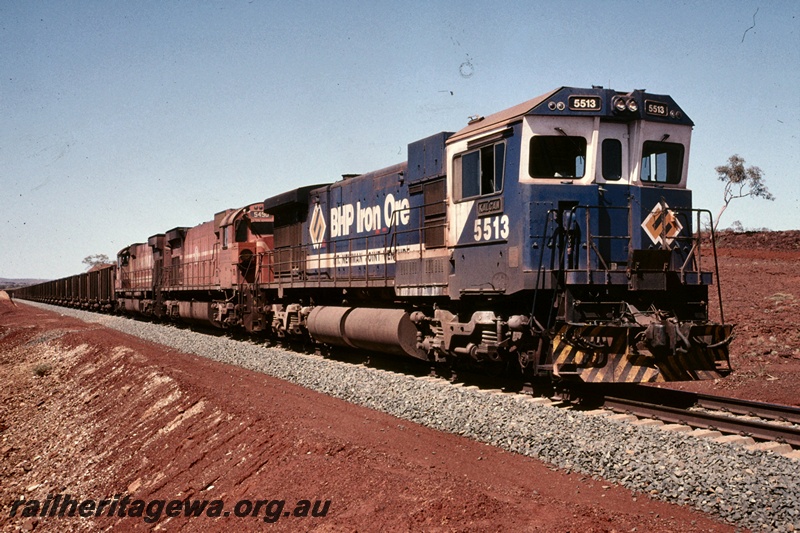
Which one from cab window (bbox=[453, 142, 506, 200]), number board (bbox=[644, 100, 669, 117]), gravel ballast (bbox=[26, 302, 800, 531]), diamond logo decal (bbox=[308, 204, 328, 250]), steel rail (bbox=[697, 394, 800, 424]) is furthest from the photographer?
diamond logo decal (bbox=[308, 204, 328, 250])

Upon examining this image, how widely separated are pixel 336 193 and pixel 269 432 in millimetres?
9185

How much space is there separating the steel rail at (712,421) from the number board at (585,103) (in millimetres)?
4128

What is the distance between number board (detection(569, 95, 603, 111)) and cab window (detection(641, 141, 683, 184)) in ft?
3.35

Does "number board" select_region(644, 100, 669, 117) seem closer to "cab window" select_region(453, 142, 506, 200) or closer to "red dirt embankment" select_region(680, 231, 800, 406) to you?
"cab window" select_region(453, 142, 506, 200)

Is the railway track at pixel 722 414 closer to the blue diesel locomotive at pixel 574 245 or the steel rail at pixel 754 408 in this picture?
the steel rail at pixel 754 408

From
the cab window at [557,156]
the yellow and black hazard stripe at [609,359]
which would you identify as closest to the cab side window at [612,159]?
the cab window at [557,156]

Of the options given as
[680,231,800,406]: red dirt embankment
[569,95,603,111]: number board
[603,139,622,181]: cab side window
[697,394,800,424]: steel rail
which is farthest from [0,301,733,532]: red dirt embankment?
[680,231,800,406]: red dirt embankment

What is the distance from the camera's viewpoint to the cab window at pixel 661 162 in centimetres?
1016

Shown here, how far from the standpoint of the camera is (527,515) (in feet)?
17.5

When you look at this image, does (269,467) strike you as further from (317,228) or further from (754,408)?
(317,228)

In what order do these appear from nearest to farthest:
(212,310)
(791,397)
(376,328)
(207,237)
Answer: (791,397) → (376,328) → (212,310) → (207,237)

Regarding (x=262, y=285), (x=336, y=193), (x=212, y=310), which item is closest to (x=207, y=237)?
(x=212, y=310)

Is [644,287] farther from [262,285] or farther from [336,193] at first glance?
[262,285]

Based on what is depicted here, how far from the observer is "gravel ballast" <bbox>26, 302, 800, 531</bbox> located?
216 inches
